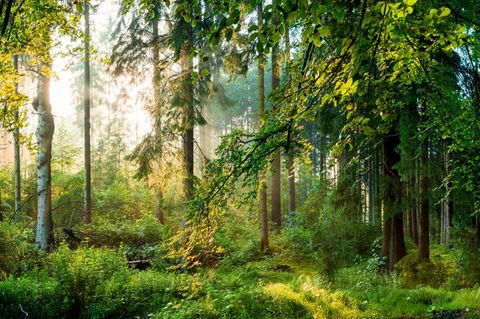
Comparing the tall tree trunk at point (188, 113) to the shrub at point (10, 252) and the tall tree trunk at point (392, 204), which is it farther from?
the tall tree trunk at point (392, 204)

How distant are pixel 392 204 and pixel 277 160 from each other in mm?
7241

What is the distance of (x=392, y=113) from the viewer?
273 centimetres

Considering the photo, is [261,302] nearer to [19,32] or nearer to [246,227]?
[19,32]

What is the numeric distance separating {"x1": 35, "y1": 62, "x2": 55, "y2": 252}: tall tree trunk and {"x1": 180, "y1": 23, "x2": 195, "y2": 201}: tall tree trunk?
364cm

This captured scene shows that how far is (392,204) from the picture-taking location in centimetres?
919

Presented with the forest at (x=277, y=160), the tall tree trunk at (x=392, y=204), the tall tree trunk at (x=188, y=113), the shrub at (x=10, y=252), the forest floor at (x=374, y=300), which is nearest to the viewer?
the forest at (x=277, y=160)

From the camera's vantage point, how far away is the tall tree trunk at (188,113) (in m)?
10.7

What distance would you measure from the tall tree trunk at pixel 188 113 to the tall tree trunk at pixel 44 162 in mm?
3644

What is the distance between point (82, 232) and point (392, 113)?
1230cm

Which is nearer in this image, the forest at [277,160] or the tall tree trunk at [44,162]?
the forest at [277,160]

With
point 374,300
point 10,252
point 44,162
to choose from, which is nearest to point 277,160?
point 44,162

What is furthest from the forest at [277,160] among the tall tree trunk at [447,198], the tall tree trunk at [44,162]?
the tall tree trunk at [447,198]

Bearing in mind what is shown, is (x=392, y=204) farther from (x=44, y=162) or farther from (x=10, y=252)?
(x=44, y=162)

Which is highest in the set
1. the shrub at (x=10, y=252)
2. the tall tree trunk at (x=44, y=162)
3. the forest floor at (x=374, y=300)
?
Answer: the tall tree trunk at (x=44, y=162)
